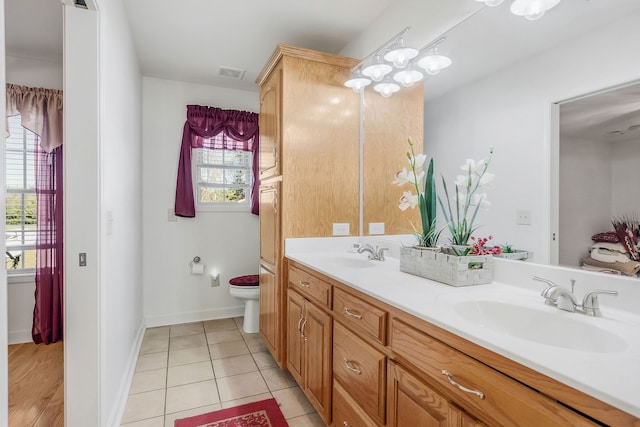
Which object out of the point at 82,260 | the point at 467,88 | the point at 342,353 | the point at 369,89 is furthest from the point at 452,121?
the point at 82,260

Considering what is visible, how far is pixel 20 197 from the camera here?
A: 295cm

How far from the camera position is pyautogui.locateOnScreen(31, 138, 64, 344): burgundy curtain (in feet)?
9.30

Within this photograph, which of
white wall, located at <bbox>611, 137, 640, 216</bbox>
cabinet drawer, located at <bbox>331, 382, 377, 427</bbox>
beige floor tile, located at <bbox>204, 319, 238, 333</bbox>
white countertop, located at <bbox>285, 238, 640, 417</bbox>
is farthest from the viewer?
beige floor tile, located at <bbox>204, 319, 238, 333</bbox>

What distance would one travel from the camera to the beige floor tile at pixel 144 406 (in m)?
1.90

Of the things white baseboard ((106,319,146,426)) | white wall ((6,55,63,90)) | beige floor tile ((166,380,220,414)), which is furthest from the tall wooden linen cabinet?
white wall ((6,55,63,90))

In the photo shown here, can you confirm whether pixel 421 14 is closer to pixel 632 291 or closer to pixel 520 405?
pixel 632 291

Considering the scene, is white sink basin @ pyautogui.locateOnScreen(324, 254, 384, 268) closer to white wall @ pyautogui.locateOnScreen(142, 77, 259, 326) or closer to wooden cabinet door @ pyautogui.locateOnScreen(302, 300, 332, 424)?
wooden cabinet door @ pyautogui.locateOnScreen(302, 300, 332, 424)

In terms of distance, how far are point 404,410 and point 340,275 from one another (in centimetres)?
63

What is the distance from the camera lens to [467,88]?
1.66 meters

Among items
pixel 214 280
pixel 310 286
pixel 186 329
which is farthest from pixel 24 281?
pixel 310 286

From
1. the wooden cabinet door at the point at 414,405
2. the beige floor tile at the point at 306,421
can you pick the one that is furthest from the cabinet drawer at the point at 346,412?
the beige floor tile at the point at 306,421

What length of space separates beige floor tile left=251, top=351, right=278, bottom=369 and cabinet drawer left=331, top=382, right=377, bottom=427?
101 cm

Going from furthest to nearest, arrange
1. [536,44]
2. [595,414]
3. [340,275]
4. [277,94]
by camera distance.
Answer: [277,94]
[340,275]
[536,44]
[595,414]

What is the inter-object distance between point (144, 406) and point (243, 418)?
0.63 meters
